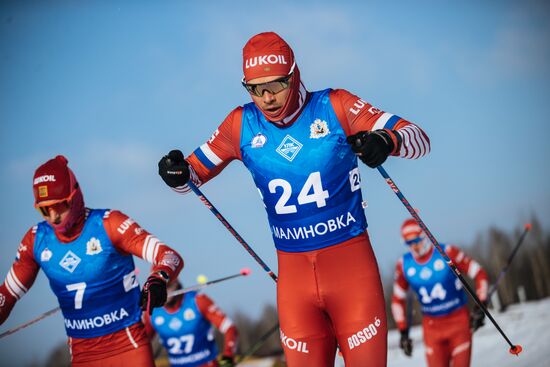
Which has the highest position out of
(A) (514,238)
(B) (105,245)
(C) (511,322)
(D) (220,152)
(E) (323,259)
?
(D) (220,152)

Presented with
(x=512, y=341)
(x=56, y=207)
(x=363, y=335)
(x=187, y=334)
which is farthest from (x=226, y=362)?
(x=512, y=341)

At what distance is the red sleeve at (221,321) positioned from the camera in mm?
7036

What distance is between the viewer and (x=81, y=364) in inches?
169

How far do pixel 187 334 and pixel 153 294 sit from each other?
3.95 meters

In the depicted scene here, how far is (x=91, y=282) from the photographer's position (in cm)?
425

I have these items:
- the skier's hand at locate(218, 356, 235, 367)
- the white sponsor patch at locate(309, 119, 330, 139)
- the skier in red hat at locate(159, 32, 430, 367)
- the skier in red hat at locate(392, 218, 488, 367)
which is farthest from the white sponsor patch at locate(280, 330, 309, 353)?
the skier in red hat at locate(392, 218, 488, 367)

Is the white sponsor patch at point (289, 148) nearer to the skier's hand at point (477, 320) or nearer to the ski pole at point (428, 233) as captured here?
the ski pole at point (428, 233)

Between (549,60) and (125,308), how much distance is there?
1076 centimetres

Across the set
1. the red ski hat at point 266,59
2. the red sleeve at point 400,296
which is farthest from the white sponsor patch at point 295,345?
the red sleeve at point 400,296

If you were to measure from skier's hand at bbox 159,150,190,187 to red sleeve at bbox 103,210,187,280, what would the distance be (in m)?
0.57

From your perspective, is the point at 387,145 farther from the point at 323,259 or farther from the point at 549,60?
the point at 549,60

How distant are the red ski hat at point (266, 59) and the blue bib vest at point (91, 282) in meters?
1.52

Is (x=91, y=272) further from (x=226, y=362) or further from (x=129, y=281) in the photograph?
(x=226, y=362)

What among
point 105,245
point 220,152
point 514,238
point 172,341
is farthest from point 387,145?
point 514,238
